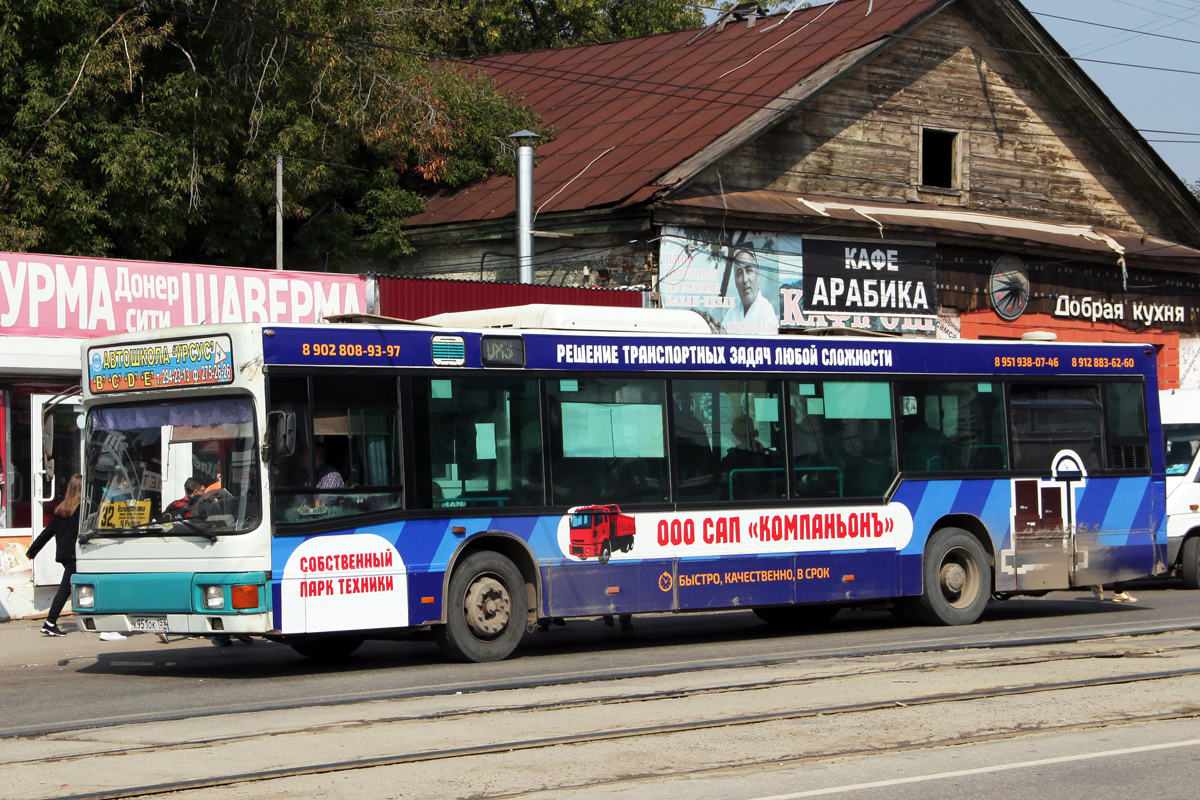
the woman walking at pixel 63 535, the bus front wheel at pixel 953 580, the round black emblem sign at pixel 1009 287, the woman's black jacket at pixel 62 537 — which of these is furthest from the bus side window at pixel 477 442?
the round black emblem sign at pixel 1009 287

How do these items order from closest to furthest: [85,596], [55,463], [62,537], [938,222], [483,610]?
1. [85,596]
2. [483,610]
3. [62,537]
4. [55,463]
5. [938,222]

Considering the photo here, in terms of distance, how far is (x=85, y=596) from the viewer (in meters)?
11.6

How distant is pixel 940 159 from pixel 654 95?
19.1 ft

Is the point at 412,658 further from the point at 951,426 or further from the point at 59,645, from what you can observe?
the point at 951,426

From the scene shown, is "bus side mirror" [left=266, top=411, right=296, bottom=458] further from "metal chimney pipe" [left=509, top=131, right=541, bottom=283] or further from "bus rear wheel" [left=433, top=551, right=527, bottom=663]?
"metal chimney pipe" [left=509, top=131, right=541, bottom=283]

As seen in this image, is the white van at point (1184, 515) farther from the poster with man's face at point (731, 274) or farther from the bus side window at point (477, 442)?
the bus side window at point (477, 442)

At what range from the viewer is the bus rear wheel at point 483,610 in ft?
38.8

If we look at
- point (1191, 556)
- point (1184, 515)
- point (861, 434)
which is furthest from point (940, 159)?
point (861, 434)

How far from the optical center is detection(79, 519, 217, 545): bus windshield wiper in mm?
11000

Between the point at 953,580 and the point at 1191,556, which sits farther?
the point at 1191,556

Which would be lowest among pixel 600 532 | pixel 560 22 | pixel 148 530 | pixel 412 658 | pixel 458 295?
pixel 412 658

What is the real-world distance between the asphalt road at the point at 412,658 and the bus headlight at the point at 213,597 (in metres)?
0.62

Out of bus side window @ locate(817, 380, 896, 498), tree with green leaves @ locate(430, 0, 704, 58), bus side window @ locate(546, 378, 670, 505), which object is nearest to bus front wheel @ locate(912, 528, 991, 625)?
bus side window @ locate(817, 380, 896, 498)

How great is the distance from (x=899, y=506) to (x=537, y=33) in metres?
33.7
